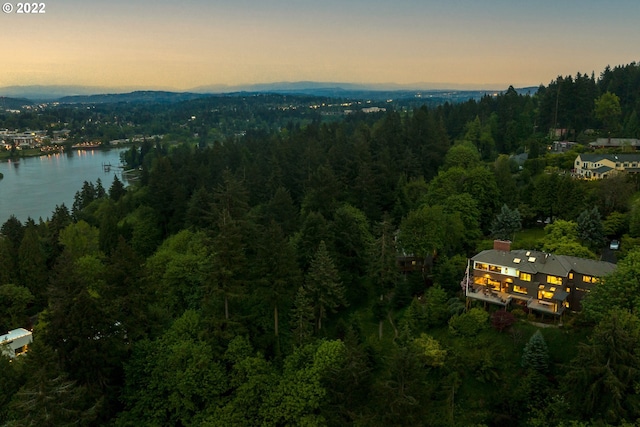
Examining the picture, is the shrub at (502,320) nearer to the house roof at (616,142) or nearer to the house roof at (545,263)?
the house roof at (545,263)

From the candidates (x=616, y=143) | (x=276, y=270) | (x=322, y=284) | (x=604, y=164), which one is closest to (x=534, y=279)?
(x=322, y=284)

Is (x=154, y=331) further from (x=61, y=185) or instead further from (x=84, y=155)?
(x=84, y=155)

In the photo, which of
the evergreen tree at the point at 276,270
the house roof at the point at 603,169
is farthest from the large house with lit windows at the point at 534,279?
the house roof at the point at 603,169

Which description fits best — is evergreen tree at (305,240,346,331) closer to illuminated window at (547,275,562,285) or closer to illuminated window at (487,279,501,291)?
illuminated window at (487,279,501,291)

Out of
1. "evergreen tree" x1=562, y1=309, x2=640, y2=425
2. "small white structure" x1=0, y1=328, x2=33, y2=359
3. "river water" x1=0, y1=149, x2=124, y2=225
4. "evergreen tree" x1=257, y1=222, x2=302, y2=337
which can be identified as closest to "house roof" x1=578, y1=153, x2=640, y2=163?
"evergreen tree" x1=562, y1=309, x2=640, y2=425

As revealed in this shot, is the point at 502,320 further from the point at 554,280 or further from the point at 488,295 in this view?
the point at 554,280

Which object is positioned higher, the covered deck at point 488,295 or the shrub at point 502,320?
the covered deck at point 488,295
